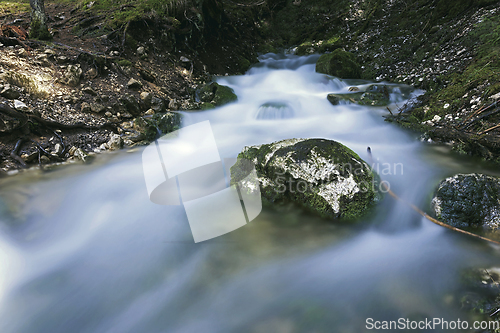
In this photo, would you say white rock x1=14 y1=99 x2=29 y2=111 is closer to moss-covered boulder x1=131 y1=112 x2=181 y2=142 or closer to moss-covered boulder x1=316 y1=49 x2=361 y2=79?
moss-covered boulder x1=131 y1=112 x2=181 y2=142

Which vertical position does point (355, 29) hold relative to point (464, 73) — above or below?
above

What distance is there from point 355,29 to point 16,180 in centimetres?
1313

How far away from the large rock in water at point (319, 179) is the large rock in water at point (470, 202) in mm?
793

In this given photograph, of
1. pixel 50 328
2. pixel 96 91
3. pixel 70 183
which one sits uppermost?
pixel 96 91

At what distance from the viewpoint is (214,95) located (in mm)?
7375

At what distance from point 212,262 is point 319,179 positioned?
1758 mm

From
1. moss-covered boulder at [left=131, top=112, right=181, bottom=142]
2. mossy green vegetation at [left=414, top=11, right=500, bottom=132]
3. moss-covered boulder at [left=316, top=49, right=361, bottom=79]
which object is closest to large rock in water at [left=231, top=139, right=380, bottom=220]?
mossy green vegetation at [left=414, top=11, right=500, bottom=132]

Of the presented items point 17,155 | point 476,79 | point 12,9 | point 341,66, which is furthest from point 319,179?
point 12,9

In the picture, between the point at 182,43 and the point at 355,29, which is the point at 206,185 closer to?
the point at 182,43

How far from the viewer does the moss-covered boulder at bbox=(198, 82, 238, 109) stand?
7.29m

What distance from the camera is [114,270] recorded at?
2.73 m

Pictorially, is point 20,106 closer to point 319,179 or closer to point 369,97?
point 319,179

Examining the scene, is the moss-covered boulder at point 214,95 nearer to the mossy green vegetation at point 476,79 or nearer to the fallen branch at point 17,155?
the fallen branch at point 17,155

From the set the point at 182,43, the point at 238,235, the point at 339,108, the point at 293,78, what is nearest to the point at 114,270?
the point at 238,235
